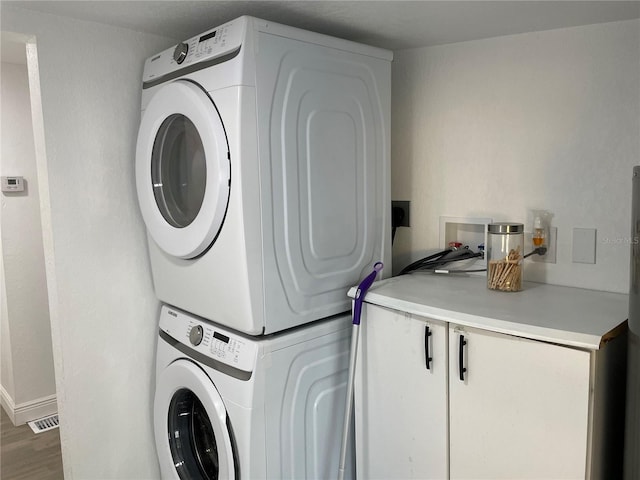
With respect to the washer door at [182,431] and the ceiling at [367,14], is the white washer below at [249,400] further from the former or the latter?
the ceiling at [367,14]

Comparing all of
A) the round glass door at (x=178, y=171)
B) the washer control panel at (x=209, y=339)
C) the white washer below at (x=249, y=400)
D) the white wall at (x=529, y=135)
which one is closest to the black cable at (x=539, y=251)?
the white wall at (x=529, y=135)

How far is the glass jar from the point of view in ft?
5.70

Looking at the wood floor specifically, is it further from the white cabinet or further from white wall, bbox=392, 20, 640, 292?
white wall, bbox=392, 20, 640, 292

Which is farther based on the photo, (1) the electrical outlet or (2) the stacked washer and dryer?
(1) the electrical outlet

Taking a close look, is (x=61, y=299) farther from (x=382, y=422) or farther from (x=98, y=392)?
(x=382, y=422)

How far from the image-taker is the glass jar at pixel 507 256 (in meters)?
1.74

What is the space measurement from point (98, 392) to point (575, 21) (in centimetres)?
214

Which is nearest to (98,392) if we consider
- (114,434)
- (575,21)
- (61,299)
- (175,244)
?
(114,434)

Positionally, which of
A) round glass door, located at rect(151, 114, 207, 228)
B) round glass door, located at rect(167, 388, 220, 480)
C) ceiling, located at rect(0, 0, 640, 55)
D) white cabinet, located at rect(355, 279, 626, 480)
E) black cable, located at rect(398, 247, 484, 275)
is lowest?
round glass door, located at rect(167, 388, 220, 480)

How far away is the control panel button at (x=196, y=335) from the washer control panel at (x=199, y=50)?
89cm

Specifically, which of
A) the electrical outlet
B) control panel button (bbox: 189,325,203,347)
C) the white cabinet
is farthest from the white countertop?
A: control panel button (bbox: 189,325,203,347)

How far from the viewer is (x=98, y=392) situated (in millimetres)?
1972

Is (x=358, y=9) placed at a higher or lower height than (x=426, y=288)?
higher

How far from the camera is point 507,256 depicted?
1.75 meters
